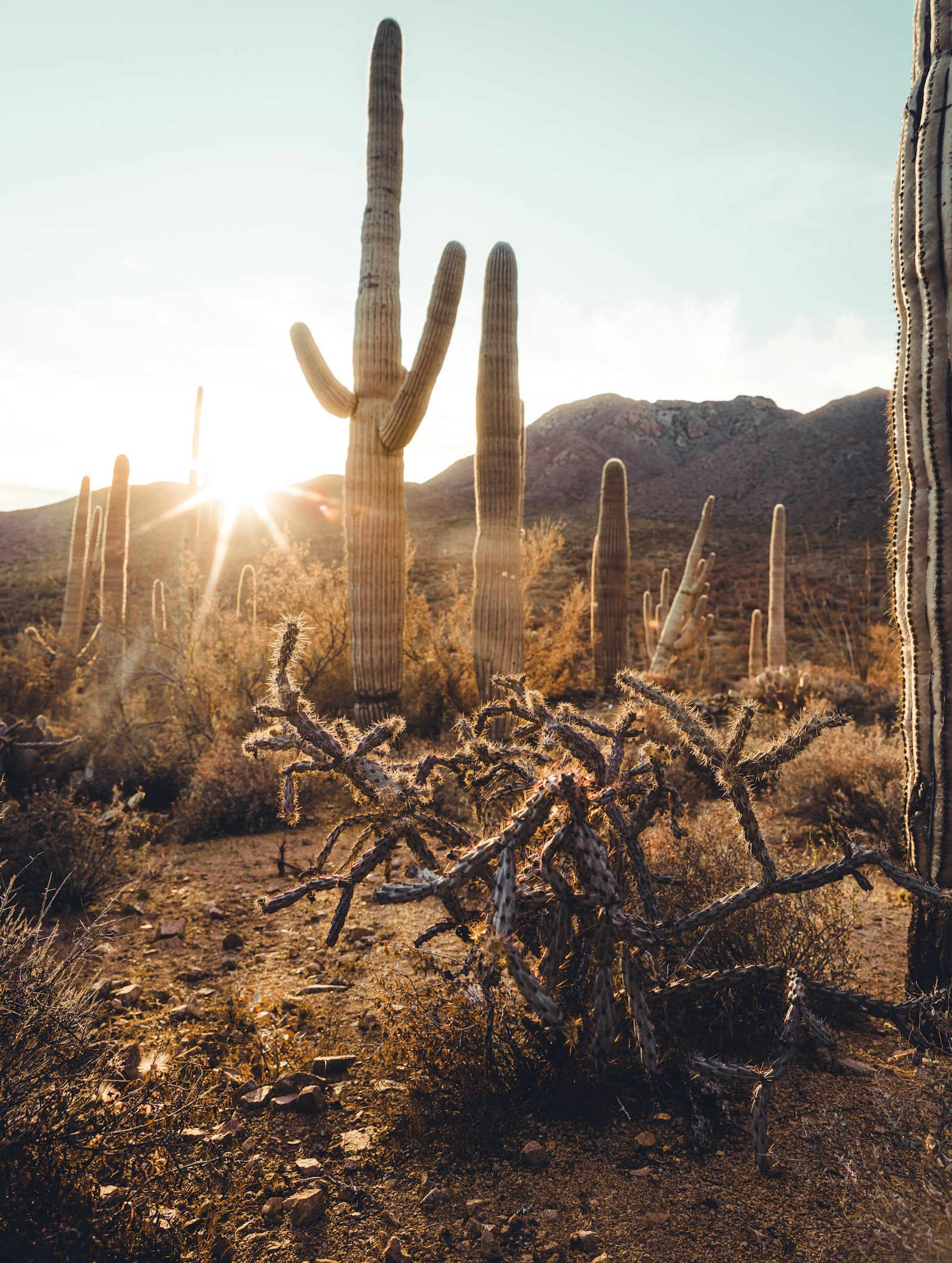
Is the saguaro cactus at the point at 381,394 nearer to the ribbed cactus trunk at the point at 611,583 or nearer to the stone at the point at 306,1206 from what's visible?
the ribbed cactus trunk at the point at 611,583

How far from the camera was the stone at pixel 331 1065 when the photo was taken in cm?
309

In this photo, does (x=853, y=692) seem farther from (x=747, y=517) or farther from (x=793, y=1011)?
(x=747, y=517)

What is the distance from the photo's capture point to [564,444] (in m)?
83.9

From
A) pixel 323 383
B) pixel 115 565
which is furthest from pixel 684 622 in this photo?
pixel 115 565

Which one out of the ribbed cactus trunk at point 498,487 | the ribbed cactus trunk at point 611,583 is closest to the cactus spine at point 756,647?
the ribbed cactus trunk at point 611,583

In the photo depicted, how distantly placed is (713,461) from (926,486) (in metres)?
74.6

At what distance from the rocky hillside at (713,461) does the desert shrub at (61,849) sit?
4477cm

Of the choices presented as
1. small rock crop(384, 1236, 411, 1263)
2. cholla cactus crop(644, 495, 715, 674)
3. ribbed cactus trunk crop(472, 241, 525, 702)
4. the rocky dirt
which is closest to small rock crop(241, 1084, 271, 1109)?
the rocky dirt

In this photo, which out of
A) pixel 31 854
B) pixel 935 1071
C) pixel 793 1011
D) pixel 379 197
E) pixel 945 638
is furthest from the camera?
pixel 379 197

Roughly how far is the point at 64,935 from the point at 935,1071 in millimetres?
4627

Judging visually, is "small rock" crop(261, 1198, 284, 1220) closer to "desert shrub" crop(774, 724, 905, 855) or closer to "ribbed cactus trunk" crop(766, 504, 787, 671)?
"desert shrub" crop(774, 724, 905, 855)

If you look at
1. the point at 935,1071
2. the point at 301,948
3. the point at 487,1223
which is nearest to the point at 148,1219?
the point at 487,1223

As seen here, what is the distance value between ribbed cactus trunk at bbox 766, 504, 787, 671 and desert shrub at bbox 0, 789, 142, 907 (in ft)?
41.8

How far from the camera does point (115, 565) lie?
15.5 m
